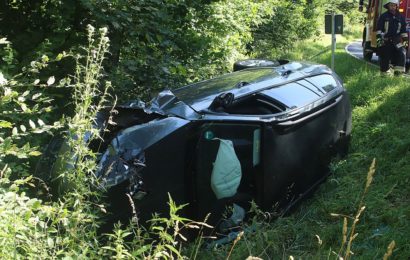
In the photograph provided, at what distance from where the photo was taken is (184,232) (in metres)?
3.67

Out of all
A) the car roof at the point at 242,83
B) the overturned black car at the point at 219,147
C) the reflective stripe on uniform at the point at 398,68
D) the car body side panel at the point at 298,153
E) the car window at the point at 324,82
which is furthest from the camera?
the reflective stripe on uniform at the point at 398,68

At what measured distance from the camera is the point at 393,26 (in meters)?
10.1

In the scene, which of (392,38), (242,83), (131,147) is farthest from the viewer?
(392,38)

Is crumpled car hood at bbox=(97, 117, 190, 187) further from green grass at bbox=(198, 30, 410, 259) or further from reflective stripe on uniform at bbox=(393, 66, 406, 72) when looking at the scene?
reflective stripe on uniform at bbox=(393, 66, 406, 72)

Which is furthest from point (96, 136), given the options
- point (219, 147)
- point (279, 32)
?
point (279, 32)

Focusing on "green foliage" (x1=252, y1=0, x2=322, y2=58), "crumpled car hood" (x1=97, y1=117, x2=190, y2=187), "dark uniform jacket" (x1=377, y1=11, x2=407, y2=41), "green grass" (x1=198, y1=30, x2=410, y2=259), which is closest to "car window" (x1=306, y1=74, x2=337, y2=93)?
"green grass" (x1=198, y1=30, x2=410, y2=259)

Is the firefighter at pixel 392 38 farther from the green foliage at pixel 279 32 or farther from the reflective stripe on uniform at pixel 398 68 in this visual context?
the green foliage at pixel 279 32

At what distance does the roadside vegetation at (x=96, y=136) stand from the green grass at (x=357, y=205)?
1 cm

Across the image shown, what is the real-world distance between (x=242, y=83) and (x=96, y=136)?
2.44m

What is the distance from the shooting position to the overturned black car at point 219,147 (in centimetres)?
334

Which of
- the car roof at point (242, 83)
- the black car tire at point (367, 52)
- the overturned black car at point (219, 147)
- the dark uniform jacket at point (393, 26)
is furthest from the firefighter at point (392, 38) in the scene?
the overturned black car at point (219, 147)

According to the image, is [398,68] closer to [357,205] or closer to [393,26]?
[393,26]

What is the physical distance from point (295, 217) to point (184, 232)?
4.38 ft

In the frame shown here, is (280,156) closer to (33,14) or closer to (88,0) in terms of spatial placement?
(88,0)
